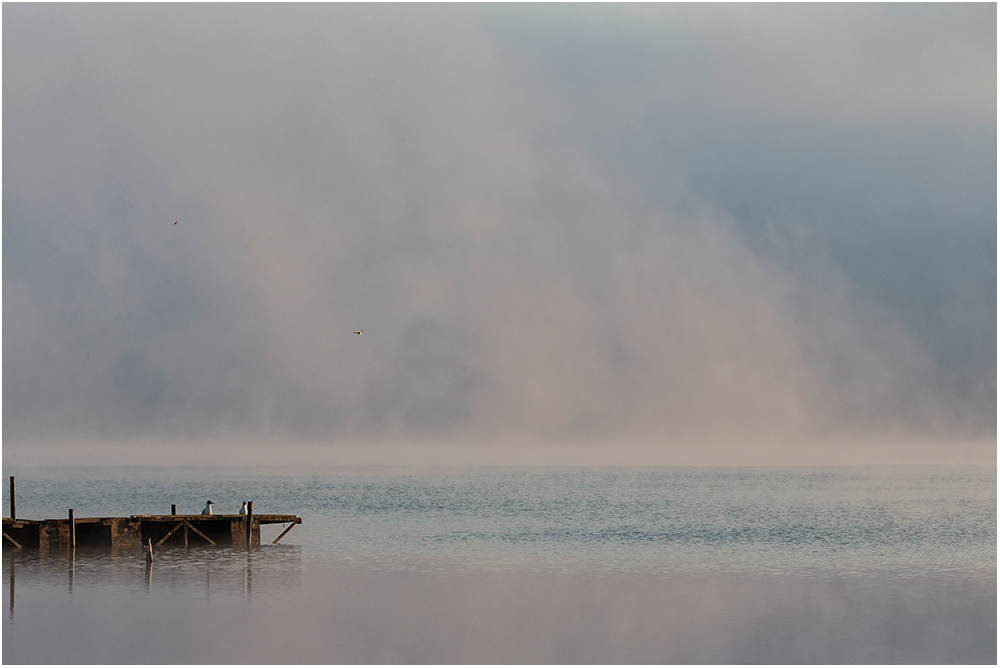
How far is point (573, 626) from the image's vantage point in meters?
39.2

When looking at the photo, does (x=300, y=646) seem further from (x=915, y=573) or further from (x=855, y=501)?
(x=855, y=501)

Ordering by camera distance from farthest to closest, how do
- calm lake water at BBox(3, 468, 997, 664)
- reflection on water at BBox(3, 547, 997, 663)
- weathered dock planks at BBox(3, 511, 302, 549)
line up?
weathered dock planks at BBox(3, 511, 302, 549) → calm lake water at BBox(3, 468, 997, 664) → reflection on water at BBox(3, 547, 997, 663)

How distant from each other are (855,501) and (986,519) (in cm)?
3722

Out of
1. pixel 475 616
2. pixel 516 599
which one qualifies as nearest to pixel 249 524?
pixel 516 599

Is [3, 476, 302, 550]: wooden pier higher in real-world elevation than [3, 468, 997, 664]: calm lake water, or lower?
higher

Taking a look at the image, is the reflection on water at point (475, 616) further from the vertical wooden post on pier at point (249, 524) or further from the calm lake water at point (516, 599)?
the vertical wooden post on pier at point (249, 524)

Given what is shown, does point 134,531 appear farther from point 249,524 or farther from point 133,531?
point 249,524

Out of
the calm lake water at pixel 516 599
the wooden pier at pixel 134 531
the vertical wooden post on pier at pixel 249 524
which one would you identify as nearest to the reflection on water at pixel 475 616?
the calm lake water at pixel 516 599

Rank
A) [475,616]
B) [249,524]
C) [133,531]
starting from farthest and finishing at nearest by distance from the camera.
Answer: [249,524] → [133,531] → [475,616]

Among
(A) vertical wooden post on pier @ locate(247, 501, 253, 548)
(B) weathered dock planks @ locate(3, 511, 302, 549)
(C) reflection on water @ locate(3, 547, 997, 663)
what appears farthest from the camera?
(A) vertical wooden post on pier @ locate(247, 501, 253, 548)

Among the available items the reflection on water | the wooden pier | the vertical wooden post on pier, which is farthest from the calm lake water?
the vertical wooden post on pier

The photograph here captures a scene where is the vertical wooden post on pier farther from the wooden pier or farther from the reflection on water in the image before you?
the reflection on water

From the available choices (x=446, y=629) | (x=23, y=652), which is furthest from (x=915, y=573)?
(x=23, y=652)

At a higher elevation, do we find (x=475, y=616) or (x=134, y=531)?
(x=134, y=531)
